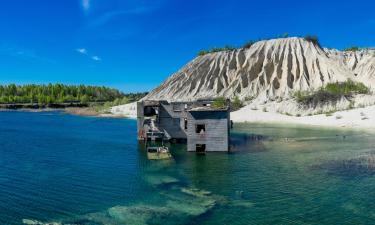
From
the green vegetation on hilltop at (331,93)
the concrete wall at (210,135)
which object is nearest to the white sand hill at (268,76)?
the green vegetation on hilltop at (331,93)

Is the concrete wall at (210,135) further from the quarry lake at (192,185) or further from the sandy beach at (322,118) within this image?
the sandy beach at (322,118)

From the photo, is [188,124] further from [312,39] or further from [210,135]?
[312,39]

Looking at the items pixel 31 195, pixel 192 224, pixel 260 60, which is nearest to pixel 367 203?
pixel 192 224

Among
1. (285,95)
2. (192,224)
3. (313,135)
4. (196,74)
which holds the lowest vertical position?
(192,224)

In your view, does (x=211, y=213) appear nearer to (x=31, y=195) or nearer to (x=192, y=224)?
(x=192, y=224)

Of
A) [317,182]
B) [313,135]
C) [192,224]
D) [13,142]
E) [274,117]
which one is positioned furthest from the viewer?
[274,117]

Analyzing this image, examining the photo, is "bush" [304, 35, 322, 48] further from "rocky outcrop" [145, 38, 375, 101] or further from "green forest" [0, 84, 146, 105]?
"green forest" [0, 84, 146, 105]
